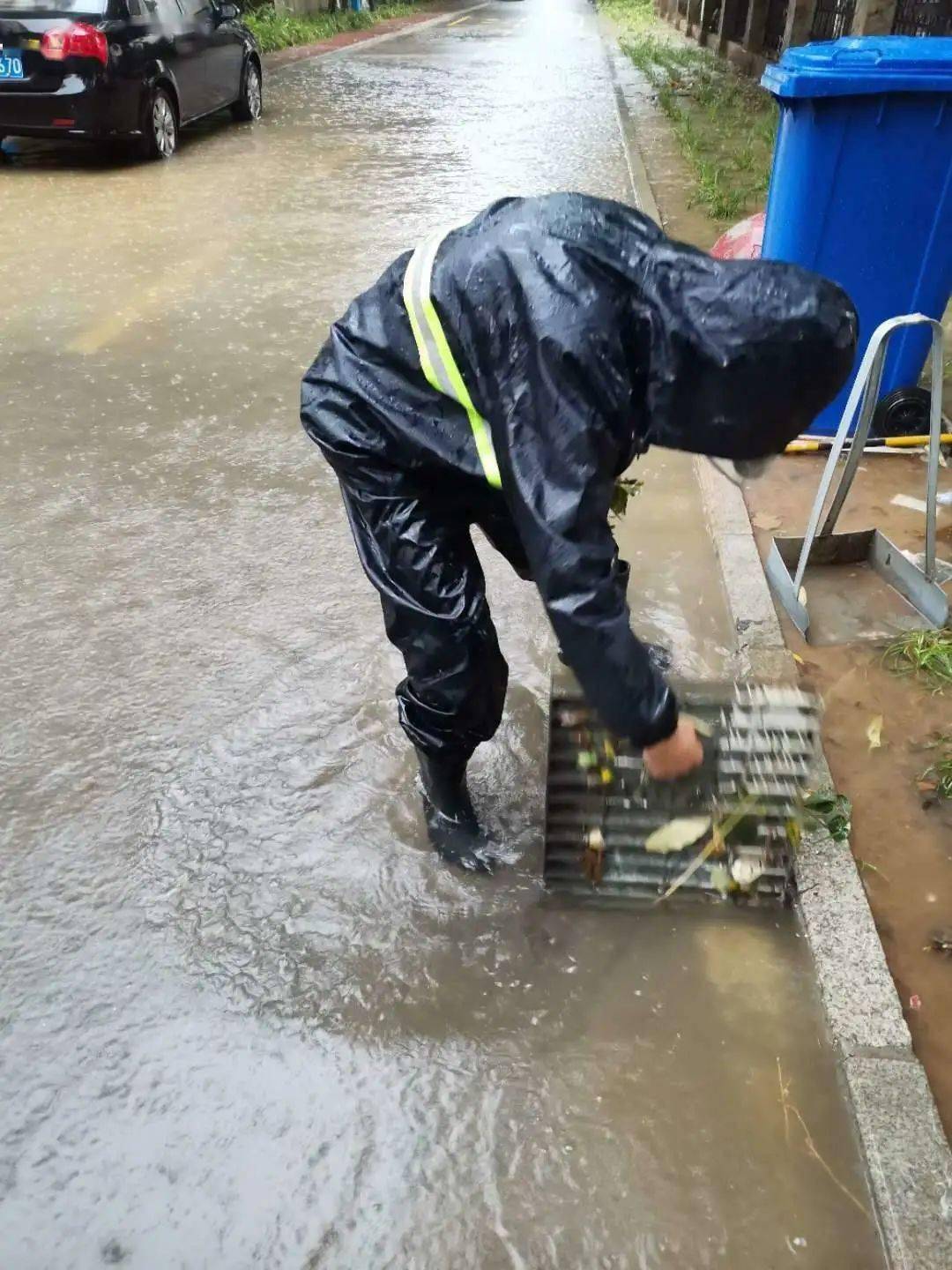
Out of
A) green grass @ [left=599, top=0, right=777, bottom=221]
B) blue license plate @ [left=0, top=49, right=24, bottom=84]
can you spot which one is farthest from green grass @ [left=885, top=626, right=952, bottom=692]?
blue license plate @ [left=0, top=49, right=24, bottom=84]

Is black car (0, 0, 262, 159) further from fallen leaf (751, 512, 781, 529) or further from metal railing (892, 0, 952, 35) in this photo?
metal railing (892, 0, 952, 35)

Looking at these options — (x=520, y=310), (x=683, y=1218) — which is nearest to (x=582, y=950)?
(x=683, y=1218)

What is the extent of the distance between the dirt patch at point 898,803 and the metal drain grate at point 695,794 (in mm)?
286

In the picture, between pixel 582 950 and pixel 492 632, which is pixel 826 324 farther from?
pixel 582 950

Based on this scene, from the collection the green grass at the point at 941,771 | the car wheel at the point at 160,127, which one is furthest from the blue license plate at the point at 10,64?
the green grass at the point at 941,771

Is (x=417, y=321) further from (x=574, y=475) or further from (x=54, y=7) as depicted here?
(x=54, y=7)

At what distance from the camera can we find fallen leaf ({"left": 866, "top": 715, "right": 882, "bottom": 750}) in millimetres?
2801

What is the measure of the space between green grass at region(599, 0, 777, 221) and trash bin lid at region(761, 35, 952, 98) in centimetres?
366

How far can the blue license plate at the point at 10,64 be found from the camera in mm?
8078

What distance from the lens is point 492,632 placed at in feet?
7.06

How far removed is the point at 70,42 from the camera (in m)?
8.04

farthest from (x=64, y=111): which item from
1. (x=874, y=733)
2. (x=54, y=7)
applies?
(x=874, y=733)

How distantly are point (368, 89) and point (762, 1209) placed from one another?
15578 mm

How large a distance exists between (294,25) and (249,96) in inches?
395
